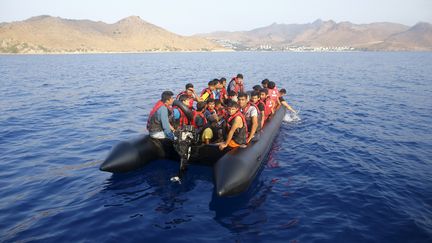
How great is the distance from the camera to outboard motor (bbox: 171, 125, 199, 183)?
24.1ft

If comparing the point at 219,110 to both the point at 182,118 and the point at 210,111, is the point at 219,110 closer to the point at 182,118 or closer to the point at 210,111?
the point at 210,111

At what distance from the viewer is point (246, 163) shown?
23.0 feet

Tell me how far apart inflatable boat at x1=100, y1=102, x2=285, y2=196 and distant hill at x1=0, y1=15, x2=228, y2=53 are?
118 metres

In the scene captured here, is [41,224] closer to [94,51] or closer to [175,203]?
[175,203]

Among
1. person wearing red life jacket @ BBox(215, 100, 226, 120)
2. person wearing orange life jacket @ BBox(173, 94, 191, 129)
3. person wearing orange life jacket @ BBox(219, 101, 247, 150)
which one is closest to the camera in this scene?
person wearing orange life jacket @ BBox(219, 101, 247, 150)

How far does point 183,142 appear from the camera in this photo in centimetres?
736

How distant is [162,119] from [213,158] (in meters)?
1.61

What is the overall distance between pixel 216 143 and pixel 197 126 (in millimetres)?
918

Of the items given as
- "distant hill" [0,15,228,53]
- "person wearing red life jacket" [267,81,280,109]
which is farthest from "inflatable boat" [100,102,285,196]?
"distant hill" [0,15,228,53]

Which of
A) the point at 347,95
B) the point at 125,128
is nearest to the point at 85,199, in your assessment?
the point at 125,128

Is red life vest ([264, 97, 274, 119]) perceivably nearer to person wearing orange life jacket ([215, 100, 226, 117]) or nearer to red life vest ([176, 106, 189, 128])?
person wearing orange life jacket ([215, 100, 226, 117])

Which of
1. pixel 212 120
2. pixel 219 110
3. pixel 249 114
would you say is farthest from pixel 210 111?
pixel 249 114

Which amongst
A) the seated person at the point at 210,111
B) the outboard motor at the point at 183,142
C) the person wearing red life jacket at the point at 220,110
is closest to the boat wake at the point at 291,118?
the person wearing red life jacket at the point at 220,110

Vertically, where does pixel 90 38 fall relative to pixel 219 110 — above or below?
above
